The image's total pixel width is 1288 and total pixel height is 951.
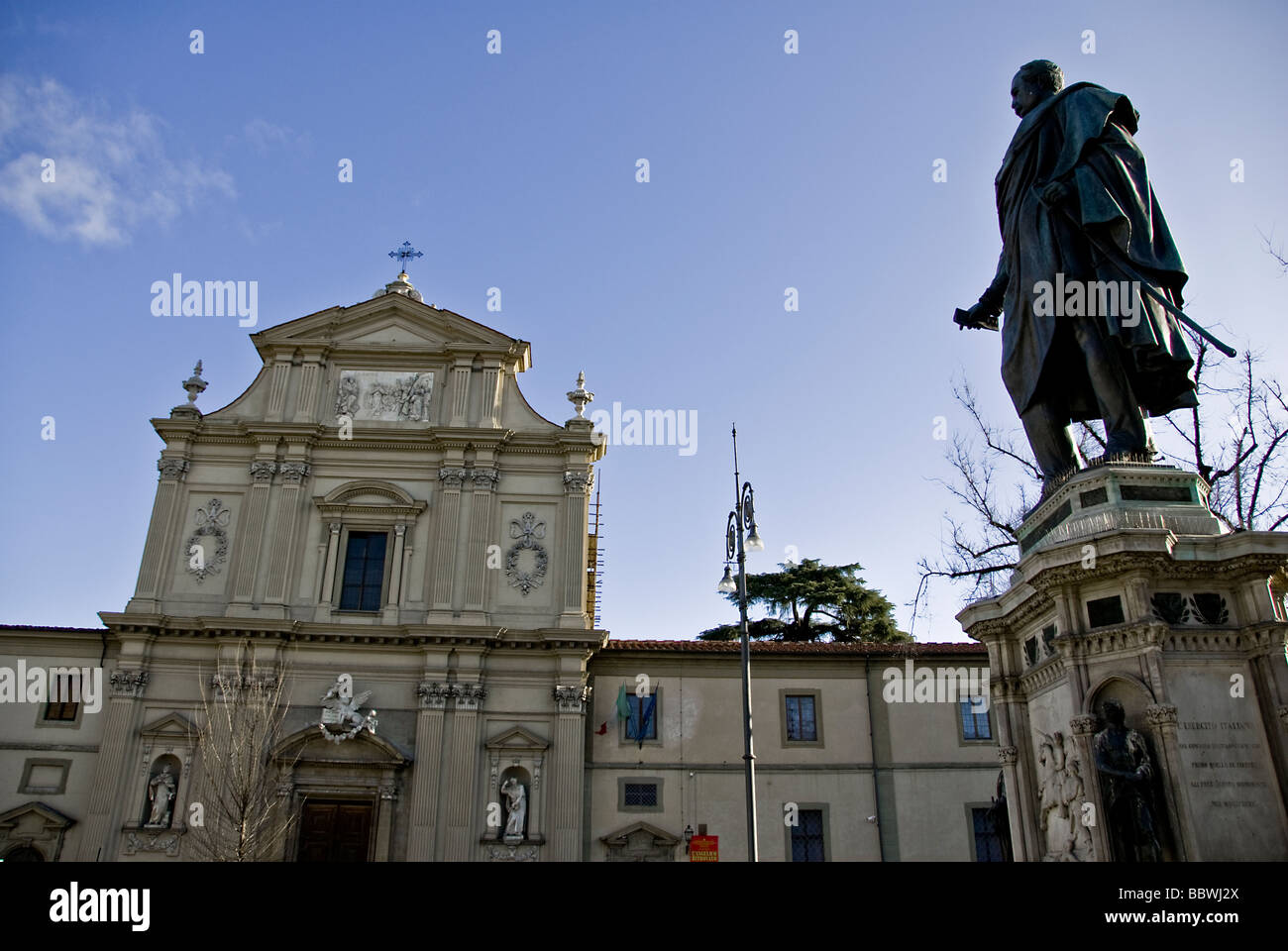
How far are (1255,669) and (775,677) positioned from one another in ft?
75.3

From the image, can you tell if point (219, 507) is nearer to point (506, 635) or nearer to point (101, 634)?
point (101, 634)

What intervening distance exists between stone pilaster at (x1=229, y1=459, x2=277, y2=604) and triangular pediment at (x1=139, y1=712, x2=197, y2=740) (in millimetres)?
3574

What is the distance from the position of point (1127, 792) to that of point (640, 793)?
22.4 m

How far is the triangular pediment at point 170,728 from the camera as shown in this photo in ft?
84.8

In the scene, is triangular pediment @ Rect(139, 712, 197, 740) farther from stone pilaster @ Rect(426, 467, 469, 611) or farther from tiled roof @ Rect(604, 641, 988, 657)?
tiled roof @ Rect(604, 641, 988, 657)

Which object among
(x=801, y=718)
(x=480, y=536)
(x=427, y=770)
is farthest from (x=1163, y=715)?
(x=480, y=536)

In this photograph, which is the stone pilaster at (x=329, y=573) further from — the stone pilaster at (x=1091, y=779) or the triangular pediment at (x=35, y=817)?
the stone pilaster at (x=1091, y=779)

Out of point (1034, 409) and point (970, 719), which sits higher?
point (970, 719)

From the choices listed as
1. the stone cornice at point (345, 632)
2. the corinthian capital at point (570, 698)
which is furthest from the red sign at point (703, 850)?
the stone cornice at point (345, 632)

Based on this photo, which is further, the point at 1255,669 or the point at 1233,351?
the point at 1233,351

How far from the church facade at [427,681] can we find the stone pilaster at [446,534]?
3.1 inches

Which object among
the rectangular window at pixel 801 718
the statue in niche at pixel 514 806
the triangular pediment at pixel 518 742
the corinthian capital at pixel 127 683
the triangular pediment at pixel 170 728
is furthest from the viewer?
the rectangular window at pixel 801 718

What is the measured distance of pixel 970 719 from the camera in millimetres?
28188
